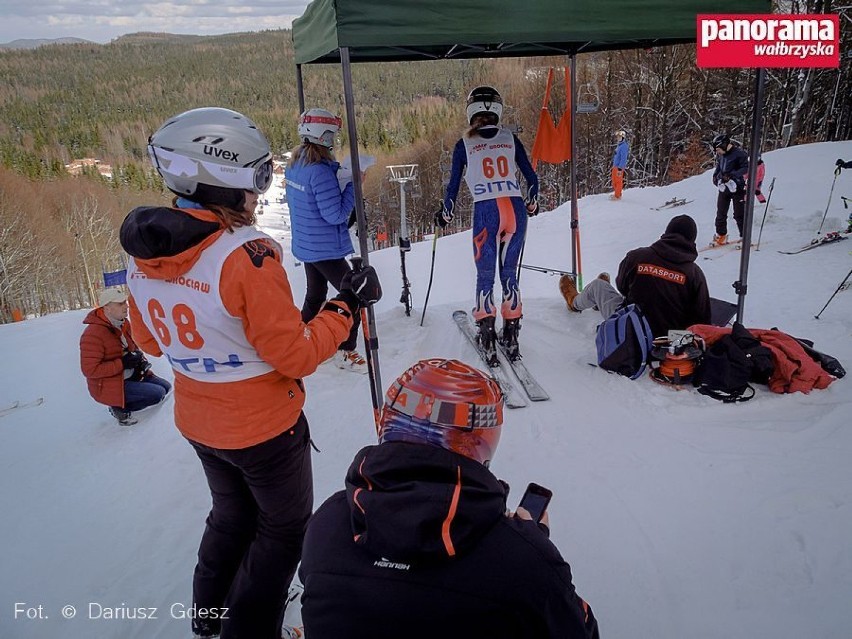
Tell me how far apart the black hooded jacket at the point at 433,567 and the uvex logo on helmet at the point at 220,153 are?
107cm

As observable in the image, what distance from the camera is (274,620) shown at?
1.88m

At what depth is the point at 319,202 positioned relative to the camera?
12.7 feet

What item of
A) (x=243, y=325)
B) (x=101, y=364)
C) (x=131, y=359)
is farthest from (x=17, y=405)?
(x=243, y=325)

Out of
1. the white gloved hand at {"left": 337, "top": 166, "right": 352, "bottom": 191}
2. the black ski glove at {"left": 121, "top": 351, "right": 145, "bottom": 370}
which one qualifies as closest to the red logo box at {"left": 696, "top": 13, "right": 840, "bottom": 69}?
the white gloved hand at {"left": 337, "top": 166, "right": 352, "bottom": 191}

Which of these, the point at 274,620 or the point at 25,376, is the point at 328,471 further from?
the point at 25,376

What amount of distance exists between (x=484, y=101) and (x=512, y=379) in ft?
7.17

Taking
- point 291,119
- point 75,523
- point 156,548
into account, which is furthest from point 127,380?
point 291,119

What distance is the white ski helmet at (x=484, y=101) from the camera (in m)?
3.95

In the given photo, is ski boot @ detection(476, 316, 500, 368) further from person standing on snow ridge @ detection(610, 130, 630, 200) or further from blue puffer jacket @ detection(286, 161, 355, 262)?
person standing on snow ridge @ detection(610, 130, 630, 200)

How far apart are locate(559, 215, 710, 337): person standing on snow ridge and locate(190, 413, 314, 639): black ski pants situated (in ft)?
10.2

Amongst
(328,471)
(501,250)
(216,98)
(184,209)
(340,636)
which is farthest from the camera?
(216,98)

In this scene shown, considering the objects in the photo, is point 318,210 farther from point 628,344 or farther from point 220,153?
point 628,344

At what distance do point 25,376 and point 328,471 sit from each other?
17.9ft

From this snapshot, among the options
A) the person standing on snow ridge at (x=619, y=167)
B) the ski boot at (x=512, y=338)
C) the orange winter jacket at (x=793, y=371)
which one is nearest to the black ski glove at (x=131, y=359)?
the ski boot at (x=512, y=338)
